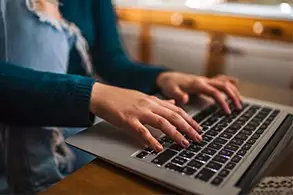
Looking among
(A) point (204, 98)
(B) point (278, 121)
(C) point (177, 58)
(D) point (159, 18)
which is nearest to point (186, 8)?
(D) point (159, 18)

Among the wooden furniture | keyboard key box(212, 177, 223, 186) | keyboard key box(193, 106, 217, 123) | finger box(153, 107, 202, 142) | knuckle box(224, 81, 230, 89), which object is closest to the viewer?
keyboard key box(212, 177, 223, 186)

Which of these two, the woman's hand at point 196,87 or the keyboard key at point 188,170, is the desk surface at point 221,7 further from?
the keyboard key at point 188,170

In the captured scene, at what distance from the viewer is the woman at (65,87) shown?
0.52 m

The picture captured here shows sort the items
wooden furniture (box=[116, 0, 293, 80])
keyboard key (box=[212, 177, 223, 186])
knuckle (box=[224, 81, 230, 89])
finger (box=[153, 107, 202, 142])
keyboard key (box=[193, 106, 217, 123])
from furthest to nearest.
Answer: wooden furniture (box=[116, 0, 293, 80])
knuckle (box=[224, 81, 230, 89])
keyboard key (box=[193, 106, 217, 123])
finger (box=[153, 107, 202, 142])
keyboard key (box=[212, 177, 223, 186])

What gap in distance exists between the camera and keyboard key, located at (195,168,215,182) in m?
0.41

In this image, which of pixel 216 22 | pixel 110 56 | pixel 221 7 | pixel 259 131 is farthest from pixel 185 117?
pixel 221 7

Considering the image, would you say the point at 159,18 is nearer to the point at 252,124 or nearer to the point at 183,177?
the point at 252,124

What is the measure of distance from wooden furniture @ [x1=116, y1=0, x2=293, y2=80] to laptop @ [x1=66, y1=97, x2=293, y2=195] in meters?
1.16

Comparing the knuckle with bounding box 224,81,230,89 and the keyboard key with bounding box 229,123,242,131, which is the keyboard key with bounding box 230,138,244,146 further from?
the knuckle with bounding box 224,81,230,89

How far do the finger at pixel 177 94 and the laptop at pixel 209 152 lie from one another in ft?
0.22

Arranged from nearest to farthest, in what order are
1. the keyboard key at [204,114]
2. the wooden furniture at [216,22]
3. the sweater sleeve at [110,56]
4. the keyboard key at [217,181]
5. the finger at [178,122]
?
the keyboard key at [217,181]
the finger at [178,122]
the keyboard key at [204,114]
the sweater sleeve at [110,56]
the wooden furniture at [216,22]

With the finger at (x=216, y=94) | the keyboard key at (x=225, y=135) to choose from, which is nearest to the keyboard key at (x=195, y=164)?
the keyboard key at (x=225, y=135)

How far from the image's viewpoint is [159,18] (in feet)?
6.66

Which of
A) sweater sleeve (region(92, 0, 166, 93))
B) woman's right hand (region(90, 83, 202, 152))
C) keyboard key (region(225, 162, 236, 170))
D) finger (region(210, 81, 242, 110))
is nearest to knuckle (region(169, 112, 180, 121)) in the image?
woman's right hand (region(90, 83, 202, 152))
